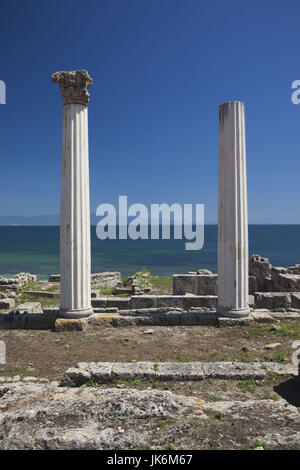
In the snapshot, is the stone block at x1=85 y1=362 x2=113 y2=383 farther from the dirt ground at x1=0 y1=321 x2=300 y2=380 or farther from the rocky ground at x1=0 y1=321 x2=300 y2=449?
the dirt ground at x1=0 y1=321 x2=300 y2=380

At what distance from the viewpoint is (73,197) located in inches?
306

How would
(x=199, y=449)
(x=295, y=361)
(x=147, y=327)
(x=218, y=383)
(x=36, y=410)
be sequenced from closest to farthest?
(x=199, y=449) < (x=36, y=410) < (x=218, y=383) < (x=295, y=361) < (x=147, y=327)

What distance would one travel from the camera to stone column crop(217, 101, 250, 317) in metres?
7.90

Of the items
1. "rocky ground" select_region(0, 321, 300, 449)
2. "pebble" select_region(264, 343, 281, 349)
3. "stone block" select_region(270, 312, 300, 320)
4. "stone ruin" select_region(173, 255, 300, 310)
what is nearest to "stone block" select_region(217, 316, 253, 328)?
"stone block" select_region(270, 312, 300, 320)

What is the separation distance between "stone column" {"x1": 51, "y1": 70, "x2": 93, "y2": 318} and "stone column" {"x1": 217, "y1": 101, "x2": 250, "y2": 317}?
135 inches

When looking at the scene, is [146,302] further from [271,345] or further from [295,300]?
[295,300]

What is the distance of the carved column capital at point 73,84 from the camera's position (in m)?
7.80

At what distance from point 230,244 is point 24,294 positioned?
1229 centimetres

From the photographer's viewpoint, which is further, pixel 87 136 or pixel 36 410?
pixel 87 136

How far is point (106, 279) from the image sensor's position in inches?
820

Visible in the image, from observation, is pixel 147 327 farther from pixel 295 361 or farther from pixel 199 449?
pixel 199 449

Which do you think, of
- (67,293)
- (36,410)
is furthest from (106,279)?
(36,410)

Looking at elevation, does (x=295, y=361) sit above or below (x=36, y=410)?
below
